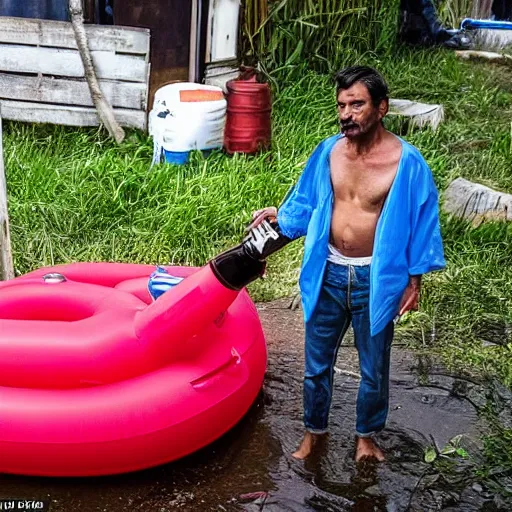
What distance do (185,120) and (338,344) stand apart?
3.93 metres

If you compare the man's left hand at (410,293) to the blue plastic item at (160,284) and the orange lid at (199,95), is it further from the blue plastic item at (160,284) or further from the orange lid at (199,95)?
the orange lid at (199,95)

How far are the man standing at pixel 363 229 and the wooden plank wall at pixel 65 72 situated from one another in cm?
439

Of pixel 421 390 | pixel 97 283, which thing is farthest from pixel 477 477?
pixel 97 283

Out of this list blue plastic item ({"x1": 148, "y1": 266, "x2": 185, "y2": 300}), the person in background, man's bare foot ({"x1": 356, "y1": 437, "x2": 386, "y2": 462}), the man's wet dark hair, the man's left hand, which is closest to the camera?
the man's wet dark hair

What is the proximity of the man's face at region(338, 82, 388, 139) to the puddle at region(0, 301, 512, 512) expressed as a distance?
4.89ft

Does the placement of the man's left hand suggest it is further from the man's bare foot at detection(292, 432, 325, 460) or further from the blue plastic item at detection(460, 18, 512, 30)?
the blue plastic item at detection(460, 18, 512, 30)

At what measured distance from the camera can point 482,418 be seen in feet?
14.2

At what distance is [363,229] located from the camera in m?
3.48

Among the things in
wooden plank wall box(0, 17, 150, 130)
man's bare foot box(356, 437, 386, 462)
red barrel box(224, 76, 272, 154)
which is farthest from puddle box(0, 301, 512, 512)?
wooden plank wall box(0, 17, 150, 130)

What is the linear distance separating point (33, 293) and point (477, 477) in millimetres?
2167

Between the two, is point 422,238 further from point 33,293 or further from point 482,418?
point 33,293

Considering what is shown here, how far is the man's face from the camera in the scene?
336 centimetres

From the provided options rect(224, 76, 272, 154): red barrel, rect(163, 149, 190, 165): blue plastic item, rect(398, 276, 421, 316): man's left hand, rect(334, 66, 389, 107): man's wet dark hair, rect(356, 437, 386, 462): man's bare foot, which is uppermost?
rect(334, 66, 389, 107): man's wet dark hair

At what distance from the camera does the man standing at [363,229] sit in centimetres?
339
